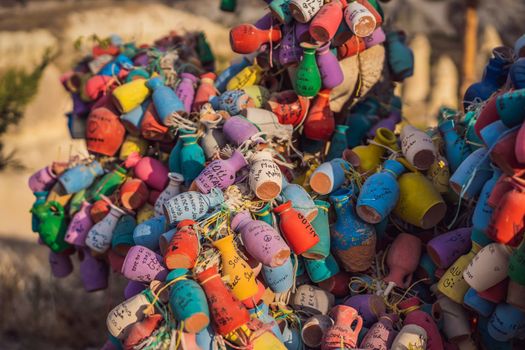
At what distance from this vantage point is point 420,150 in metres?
2.63

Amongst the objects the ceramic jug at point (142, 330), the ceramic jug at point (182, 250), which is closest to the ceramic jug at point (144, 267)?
the ceramic jug at point (182, 250)

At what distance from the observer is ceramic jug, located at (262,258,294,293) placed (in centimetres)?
234

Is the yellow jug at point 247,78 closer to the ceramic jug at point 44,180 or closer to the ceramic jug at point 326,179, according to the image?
the ceramic jug at point 326,179

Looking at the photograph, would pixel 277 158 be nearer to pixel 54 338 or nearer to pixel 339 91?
pixel 339 91

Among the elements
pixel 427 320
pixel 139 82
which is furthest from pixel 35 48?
pixel 427 320

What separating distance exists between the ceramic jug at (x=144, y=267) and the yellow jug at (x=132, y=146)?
2.97 ft

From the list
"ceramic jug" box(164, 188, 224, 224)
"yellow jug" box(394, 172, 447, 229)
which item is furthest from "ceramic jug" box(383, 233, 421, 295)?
"ceramic jug" box(164, 188, 224, 224)

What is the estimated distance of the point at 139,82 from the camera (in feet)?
10.3

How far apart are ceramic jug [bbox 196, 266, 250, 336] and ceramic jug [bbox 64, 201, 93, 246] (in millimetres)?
1011

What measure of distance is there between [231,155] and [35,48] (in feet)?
24.0

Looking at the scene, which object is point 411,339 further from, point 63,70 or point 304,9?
point 63,70

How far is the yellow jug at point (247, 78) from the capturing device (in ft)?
10.2

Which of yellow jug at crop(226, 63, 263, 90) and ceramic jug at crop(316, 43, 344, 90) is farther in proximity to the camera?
yellow jug at crop(226, 63, 263, 90)

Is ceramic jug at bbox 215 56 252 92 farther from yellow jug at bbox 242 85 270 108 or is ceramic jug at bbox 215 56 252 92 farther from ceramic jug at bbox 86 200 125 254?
ceramic jug at bbox 86 200 125 254
